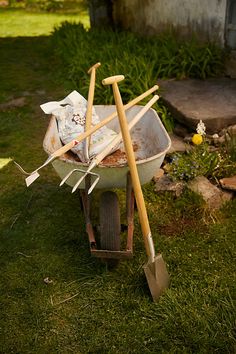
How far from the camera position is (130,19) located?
27.7ft

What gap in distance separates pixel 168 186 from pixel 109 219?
124 centimetres

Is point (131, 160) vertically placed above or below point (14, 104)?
above

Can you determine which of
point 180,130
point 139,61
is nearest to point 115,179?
point 180,130

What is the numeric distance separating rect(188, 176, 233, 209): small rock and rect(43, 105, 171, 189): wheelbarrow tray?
60 cm

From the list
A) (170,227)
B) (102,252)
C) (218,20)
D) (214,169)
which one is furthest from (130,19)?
(102,252)

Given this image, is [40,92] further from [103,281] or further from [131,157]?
[131,157]

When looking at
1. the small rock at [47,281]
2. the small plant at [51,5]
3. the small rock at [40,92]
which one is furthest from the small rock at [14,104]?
the small plant at [51,5]

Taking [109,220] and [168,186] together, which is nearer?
[109,220]

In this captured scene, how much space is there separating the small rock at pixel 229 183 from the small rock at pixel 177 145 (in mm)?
710

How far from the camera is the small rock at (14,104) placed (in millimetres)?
6699

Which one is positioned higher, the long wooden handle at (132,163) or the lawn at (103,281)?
the long wooden handle at (132,163)

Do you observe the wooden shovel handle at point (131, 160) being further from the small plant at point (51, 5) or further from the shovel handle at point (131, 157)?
the small plant at point (51, 5)

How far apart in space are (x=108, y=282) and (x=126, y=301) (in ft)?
0.83

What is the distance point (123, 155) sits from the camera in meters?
3.85
